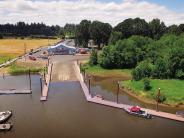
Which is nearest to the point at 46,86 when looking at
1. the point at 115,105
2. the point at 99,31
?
the point at 115,105

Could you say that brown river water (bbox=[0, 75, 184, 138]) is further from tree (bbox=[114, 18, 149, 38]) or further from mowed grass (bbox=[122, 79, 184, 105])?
tree (bbox=[114, 18, 149, 38])

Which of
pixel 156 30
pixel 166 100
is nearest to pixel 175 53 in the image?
pixel 166 100

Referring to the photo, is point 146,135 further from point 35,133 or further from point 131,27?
point 131,27

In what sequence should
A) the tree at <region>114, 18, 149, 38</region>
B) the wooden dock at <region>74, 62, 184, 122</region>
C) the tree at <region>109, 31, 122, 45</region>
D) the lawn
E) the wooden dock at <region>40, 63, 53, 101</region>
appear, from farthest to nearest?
the tree at <region>114, 18, 149, 38</region> → the tree at <region>109, 31, 122, 45</region> → the lawn → the wooden dock at <region>40, 63, 53, 101</region> → the wooden dock at <region>74, 62, 184, 122</region>

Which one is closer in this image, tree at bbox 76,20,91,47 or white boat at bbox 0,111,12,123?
white boat at bbox 0,111,12,123

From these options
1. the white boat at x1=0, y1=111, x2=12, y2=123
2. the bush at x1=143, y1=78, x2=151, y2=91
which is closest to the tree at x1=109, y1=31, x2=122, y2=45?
the bush at x1=143, y1=78, x2=151, y2=91

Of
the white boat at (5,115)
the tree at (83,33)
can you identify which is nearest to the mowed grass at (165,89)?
the white boat at (5,115)

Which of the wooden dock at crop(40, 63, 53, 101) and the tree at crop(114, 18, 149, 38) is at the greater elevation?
the tree at crop(114, 18, 149, 38)
